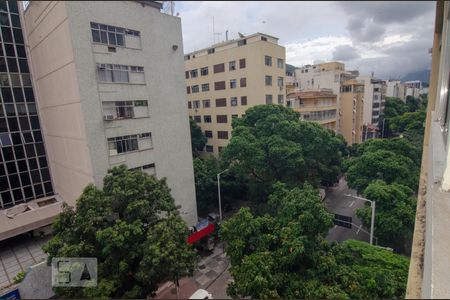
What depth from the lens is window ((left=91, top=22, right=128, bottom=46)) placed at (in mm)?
10594

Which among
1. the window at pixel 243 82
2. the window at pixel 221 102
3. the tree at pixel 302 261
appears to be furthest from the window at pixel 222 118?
the tree at pixel 302 261

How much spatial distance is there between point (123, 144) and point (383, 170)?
14671mm

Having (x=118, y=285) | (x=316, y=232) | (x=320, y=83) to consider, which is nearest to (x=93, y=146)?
(x=118, y=285)

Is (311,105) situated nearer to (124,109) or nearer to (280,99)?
(280,99)

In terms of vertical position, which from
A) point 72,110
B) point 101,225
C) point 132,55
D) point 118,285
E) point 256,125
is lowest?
point 118,285

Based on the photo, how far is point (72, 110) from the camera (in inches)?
444

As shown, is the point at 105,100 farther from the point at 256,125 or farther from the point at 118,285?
the point at 256,125

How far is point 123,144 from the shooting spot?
12023 millimetres

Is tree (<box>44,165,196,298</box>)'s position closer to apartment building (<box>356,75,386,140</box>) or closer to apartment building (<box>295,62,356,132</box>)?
apartment building (<box>295,62,356,132</box>)

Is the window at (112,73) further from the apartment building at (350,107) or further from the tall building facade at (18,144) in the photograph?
the apartment building at (350,107)

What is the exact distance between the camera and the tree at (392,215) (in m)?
11.9

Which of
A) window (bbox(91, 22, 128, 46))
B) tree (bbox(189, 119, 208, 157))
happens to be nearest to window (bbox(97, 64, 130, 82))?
window (bbox(91, 22, 128, 46))

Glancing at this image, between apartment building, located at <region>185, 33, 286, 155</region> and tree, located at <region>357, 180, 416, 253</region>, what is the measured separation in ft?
40.1

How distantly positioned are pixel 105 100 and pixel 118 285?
294 inches
